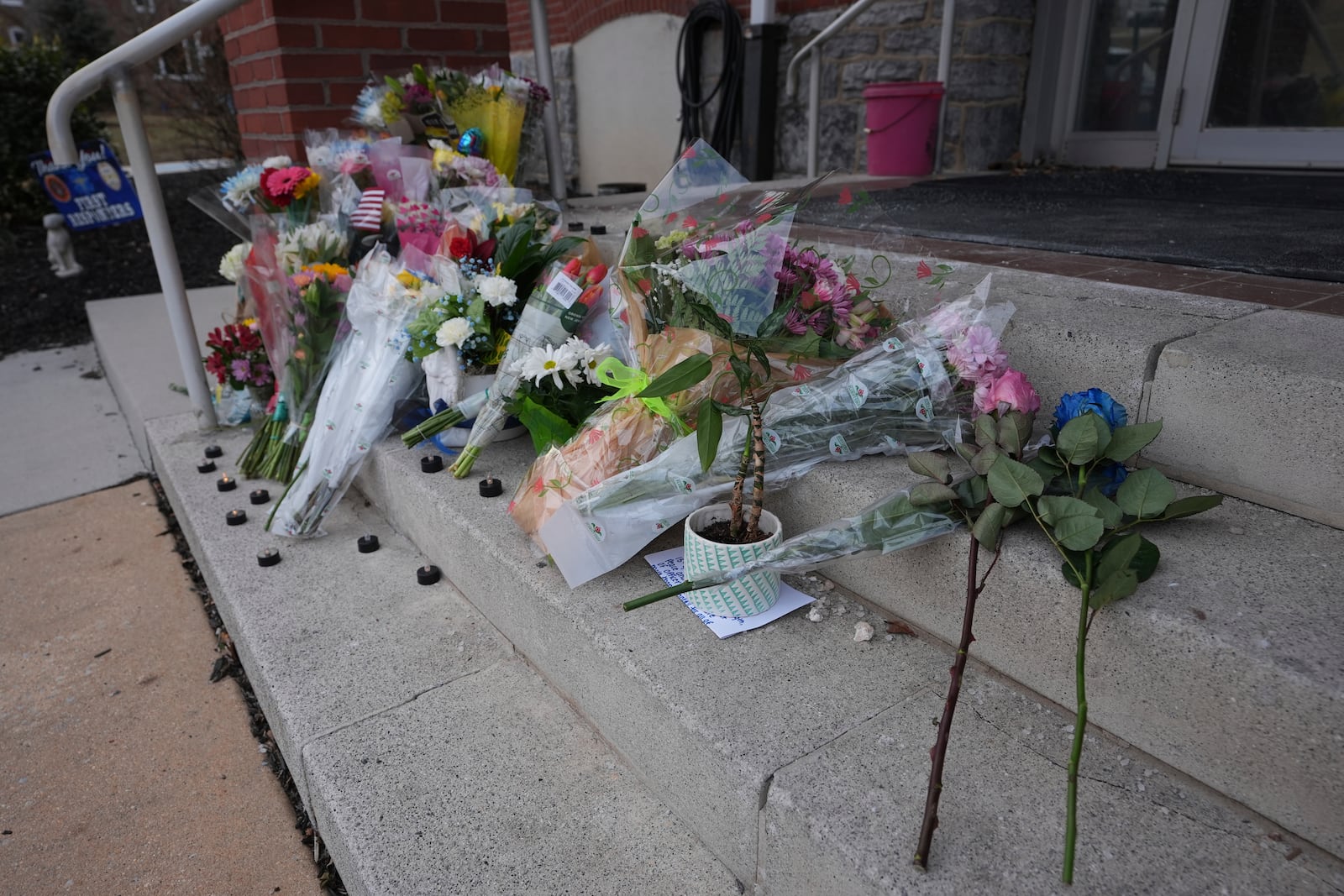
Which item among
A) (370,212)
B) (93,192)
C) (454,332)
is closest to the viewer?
(454,332)

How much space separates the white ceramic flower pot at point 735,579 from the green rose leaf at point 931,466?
0.26 meters

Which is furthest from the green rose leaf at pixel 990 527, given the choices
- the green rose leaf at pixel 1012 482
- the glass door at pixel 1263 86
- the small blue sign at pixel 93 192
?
the glass door at pixel 1263 86

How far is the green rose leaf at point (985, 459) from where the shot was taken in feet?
4.36

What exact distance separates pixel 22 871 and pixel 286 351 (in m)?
1.57

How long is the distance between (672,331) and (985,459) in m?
0.62

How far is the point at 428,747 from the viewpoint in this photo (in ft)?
5.04

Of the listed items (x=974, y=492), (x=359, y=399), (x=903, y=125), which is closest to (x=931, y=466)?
(x=974, y=492)

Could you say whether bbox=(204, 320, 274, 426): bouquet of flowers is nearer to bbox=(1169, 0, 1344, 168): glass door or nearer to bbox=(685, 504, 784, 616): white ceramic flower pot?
bbox=(685, 504, 784, 616): white ceramic flower pot

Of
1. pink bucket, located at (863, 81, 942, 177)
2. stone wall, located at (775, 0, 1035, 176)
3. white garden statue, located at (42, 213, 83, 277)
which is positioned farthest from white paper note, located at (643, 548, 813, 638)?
white garden statue, located at (42, 213, 83, 277)

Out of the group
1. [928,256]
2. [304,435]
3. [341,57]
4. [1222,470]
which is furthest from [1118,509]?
[341,57]

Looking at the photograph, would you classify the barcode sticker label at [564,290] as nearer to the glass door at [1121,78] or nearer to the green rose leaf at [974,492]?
the green rose leaf at [974,492]

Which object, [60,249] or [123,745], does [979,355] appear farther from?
[60,249]

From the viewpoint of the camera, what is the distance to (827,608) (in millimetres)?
1550

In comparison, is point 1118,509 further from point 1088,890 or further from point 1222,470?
point 1088,890
